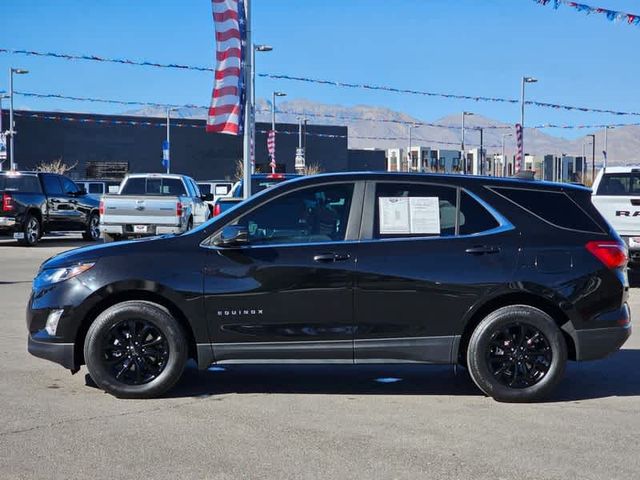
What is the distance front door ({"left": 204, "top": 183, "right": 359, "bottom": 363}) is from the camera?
22.1 ft

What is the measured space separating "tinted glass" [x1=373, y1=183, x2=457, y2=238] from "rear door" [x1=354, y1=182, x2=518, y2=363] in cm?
4

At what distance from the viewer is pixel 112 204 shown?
21109 millimetres

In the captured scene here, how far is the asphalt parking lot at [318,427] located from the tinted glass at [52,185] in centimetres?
1663

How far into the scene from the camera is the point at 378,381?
7629 millimetres

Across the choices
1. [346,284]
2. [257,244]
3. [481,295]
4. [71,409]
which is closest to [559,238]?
[481,295]

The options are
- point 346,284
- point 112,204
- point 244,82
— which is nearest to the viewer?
point 346,284

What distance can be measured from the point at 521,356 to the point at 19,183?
1937 centimetres

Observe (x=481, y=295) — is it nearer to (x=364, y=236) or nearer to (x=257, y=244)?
(x=364, y=236)

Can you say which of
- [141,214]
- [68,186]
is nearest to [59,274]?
[141,214]

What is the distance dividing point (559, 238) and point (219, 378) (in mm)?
3065

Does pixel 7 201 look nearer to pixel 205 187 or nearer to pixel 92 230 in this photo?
pixel 92 230

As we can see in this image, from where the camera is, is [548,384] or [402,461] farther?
[548,384]

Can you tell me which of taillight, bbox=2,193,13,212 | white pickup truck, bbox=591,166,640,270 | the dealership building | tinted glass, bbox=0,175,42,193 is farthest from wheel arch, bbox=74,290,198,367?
the dealership building

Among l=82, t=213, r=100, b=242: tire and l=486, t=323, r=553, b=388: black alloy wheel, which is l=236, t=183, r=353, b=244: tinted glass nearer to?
l=486, t=323, r=553, b=388: black alloy wheel
